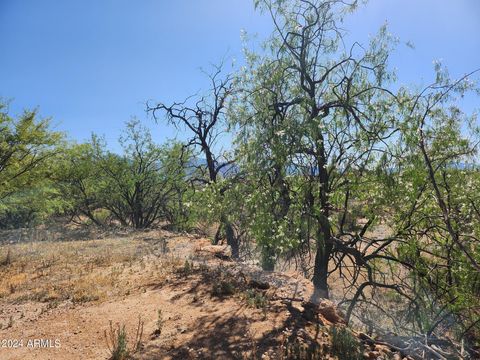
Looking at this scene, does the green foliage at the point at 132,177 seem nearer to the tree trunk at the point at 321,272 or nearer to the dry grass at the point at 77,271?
the dry grass at the point at 77,271

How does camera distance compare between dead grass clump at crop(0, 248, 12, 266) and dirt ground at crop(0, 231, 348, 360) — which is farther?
dead grass clump at crop(0, 248, 12, 266)

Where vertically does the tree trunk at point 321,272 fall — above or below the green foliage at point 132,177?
below

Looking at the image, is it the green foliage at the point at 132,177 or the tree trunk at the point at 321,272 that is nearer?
the tree trunk at the point at 321,272

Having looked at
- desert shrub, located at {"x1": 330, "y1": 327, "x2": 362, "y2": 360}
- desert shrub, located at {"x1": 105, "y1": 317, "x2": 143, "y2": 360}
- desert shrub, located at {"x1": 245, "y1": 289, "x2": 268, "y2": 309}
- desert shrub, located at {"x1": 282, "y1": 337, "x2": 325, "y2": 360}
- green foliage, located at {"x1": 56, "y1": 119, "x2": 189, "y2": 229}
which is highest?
green foliage, located at {"x1": 56, "y1": 119, "x2": 189, "y2": 229}

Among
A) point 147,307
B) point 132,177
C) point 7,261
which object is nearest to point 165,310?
point 147,307

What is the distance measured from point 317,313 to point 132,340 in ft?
10.6

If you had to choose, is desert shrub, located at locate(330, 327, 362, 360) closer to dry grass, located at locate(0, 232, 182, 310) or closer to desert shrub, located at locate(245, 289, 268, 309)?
desert shrub, located at locate(245, 289, 268, 309)

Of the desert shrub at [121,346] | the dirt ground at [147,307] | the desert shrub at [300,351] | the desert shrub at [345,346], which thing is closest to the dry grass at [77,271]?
the dirt ground at [147,307]

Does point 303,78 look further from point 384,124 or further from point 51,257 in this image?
point 51,257

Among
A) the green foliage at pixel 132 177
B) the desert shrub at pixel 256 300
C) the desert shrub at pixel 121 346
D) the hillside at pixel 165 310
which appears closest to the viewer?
the desert shrub at pixel 121 346

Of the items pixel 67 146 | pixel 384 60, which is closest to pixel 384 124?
pixel 384 60

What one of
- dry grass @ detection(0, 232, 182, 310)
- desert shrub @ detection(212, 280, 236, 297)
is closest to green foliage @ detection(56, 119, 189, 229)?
dry grass @ detection(0, 232, 182, 310)

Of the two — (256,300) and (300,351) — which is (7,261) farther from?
(300,351)

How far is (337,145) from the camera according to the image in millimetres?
7188
